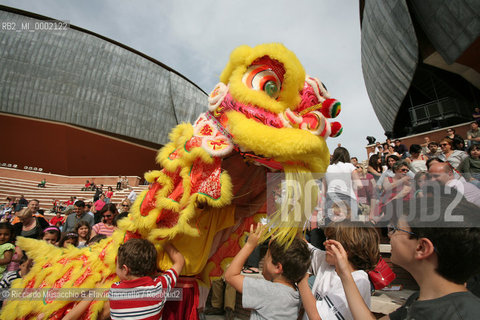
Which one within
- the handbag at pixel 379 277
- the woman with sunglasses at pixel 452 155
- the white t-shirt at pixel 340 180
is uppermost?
the woman with sunglasses at pixel 452 155

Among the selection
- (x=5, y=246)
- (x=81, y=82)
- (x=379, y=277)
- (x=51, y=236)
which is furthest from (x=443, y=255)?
(x=81, y=82)

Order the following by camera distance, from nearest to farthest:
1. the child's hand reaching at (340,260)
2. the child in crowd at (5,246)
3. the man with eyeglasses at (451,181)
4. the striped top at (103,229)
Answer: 1. the child's hand reaching at (340,260)
2. the man with eyeglasses at (451,181)
3. the child in crowd at (5,246)
4. the striped top at (103,229)

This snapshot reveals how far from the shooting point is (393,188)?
3.70 metres

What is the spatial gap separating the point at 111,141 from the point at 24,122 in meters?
5.92

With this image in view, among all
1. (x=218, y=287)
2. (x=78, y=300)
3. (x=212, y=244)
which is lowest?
(x=218, y=287)

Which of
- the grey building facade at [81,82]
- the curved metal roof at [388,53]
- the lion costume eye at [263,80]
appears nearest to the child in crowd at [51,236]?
the lion costume eye at [263,80]

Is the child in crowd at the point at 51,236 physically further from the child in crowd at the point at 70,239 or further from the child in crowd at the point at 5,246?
the child in crowd at the point at 5,246

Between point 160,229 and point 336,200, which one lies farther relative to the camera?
point 336,200

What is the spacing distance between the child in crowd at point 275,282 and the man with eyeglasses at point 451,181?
1774mm

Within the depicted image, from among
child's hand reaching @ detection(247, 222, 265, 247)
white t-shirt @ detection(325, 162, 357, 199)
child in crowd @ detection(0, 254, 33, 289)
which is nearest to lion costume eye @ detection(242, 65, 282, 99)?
child's hand reaching @ detection(247, 222, 265, 247)

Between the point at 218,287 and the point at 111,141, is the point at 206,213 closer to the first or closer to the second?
the point at 218,287

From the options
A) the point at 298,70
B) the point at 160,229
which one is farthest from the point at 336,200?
the point at 160,229

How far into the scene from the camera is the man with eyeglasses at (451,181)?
97.8 inches

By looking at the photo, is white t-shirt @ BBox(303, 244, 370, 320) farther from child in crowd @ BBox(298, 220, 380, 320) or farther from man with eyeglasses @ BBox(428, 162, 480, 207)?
man with eyeglasses @ BBox(428, 162, 480, 207)
